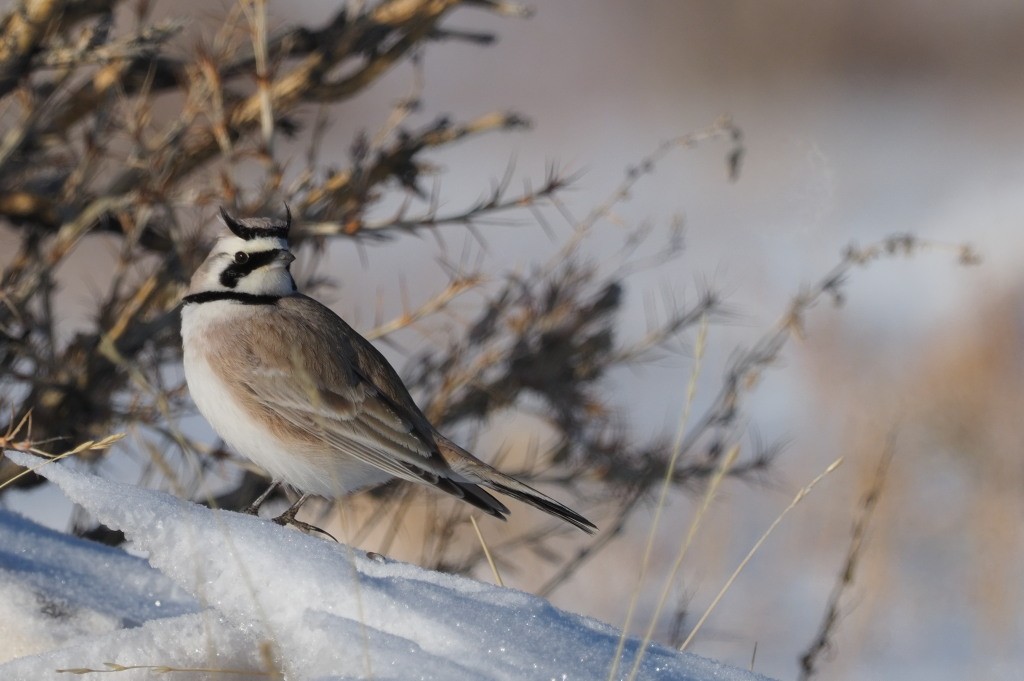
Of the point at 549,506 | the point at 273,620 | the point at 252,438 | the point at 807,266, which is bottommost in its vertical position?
the point at 807,266

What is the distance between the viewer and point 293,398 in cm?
377

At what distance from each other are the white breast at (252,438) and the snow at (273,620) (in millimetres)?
866

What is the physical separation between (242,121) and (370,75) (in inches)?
20.5

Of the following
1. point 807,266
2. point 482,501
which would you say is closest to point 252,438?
point 482,501

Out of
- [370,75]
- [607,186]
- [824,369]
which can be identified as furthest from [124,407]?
[607,186]

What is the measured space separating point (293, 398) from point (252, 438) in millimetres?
163

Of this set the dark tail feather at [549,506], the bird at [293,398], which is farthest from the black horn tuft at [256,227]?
the dark tail feather at [549,506]

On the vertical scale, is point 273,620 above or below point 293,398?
above

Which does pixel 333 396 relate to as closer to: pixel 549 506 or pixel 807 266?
pixel 549 506

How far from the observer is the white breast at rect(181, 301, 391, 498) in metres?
3.75

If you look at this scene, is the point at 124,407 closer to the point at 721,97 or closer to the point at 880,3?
the point at 721,97

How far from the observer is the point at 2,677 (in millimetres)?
2340

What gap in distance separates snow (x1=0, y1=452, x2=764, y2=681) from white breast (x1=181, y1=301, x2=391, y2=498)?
866 mm

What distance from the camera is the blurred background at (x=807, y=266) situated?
7004 mm
